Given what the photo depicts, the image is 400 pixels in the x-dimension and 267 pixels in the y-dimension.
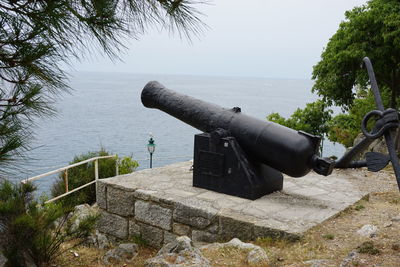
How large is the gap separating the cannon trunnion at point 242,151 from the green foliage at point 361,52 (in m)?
7.45

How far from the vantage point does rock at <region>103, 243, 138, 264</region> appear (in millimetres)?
4551

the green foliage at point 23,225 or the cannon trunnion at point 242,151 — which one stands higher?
the cannon trunnion at point 242,151

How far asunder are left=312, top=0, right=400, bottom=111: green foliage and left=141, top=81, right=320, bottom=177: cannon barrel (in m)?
7.41

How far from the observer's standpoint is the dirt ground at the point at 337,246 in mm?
3455

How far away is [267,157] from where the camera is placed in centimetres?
505

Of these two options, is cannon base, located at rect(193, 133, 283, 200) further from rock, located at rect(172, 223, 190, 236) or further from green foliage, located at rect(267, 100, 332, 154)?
green foliage, located at rect(267, 100, 332, 154)

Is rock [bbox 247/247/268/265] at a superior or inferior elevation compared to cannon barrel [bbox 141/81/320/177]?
inferior

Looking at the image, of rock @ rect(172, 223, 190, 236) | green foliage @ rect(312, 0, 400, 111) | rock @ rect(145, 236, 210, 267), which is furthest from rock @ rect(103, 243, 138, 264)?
green foliage @ rect(312, 0, 400, 111)

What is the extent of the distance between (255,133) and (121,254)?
2001 mm

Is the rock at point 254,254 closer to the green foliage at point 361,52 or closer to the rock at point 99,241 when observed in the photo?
the rock at point 99,241

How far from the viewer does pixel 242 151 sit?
522 centimetres

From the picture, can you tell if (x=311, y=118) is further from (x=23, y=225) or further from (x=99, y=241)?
(x=23, y=225)

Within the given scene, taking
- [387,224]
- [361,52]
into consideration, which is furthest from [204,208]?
[361,52]

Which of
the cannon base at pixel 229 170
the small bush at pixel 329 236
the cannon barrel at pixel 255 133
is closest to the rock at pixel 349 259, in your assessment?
the small bush at pixel 329 236
